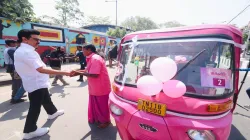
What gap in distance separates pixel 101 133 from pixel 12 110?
2744 mm

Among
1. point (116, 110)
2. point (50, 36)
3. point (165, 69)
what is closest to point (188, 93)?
point (165, 69)

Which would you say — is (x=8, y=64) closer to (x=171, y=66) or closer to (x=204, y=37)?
(x=171, y=66)

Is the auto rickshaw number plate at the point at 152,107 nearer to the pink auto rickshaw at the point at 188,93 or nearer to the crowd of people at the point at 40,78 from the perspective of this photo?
the pink auto rickshaw at the point at 188,93

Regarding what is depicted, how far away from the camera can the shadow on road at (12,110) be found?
3.65 metres

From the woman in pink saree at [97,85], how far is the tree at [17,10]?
32.9ft

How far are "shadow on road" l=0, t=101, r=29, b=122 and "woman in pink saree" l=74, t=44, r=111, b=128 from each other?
6.30 feet

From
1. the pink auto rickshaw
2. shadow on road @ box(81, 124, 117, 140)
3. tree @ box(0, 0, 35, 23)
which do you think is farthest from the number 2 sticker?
tree @ box(0, 0, 35, 23)

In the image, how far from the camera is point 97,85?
2963 millimetres

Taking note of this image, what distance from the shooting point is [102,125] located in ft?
10.3

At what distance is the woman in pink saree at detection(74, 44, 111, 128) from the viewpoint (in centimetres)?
282

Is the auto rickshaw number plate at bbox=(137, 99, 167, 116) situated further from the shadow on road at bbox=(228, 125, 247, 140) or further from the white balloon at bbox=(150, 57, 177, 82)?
the shadow on road at bbox=(228, 125, 247, 140)

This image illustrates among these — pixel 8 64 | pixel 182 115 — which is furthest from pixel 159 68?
pixel 8 64

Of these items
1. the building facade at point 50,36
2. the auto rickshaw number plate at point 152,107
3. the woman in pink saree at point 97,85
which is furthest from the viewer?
the building facade at point 50,36

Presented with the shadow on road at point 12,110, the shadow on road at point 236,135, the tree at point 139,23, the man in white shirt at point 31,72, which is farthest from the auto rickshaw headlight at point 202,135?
the tree at point 139,23
